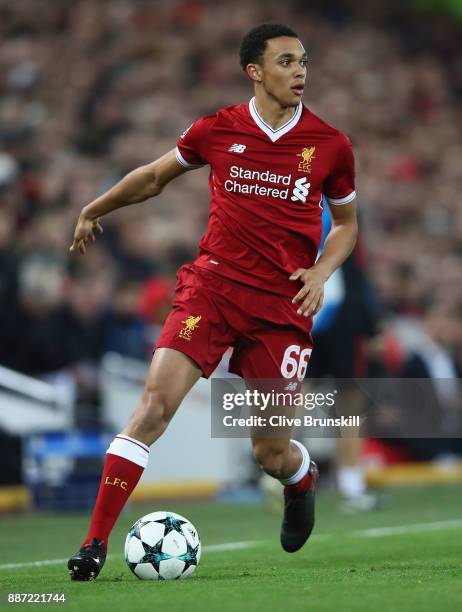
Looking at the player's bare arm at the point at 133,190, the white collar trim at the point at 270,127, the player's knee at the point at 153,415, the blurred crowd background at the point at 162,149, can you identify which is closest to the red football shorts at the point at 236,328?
the player's knee at the point at 153,415

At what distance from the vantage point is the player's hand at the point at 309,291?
6492mm

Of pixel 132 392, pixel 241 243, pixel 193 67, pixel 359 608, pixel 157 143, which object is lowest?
pixel 359 608

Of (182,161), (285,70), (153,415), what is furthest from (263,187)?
(153,415)

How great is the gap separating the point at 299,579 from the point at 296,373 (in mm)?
1183

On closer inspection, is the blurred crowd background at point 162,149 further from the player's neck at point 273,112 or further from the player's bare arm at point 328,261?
the player's neck at point 273,112

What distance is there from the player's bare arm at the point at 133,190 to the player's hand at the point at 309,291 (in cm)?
85

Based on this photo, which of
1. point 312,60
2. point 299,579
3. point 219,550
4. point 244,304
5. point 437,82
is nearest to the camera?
point 299,579

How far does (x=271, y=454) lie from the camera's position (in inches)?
A: 269

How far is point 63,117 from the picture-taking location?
16.0 m

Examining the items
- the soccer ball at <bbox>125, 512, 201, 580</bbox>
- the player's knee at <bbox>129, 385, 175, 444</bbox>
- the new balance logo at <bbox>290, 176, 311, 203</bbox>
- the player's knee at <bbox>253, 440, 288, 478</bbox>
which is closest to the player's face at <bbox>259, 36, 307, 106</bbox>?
the new balance logo at <bbox>290, 176, 311, 203</bbox>

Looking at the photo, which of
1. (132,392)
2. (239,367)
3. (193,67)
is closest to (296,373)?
(239,367)

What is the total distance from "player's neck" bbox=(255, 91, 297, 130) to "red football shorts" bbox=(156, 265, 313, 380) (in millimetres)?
830

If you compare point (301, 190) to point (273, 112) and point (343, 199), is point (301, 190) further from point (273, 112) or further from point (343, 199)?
point (273, 112)

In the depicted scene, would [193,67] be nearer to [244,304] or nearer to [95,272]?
[95,272]
